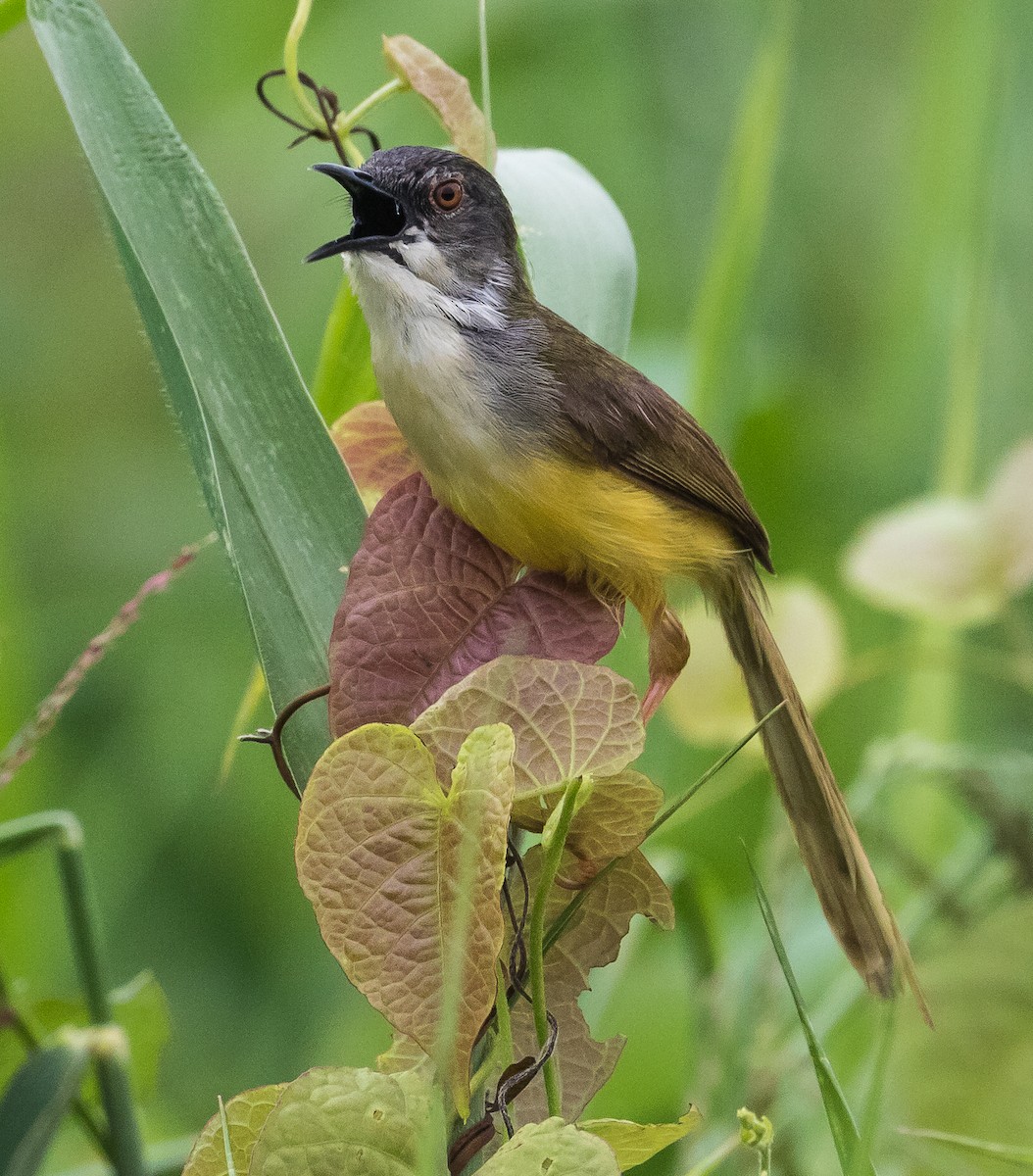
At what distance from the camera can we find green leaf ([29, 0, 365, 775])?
70 cm

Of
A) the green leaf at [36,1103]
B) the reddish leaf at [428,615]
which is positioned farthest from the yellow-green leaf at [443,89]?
the green leaf at [36,1103]

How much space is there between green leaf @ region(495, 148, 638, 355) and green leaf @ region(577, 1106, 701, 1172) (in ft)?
1.83

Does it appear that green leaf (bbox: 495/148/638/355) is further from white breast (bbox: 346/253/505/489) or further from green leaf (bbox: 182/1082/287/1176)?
green leaf (bbox: 182/1082/287/1176)

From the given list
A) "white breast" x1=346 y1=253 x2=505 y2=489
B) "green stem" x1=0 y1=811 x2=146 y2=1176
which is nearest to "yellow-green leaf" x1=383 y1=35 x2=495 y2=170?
"white breast" x1=346 y1=253 x2=505 y2=489

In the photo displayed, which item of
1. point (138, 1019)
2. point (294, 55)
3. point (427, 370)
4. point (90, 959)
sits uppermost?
point (294, 55)

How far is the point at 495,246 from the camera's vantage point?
3.65 feet

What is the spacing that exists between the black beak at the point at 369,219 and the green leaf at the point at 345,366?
4 centimetres

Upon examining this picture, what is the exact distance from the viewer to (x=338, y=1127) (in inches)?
21.6

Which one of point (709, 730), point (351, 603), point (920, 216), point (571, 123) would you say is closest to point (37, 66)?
point (571, 123)

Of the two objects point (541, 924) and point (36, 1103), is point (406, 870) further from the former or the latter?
Result: point (36, 1103)

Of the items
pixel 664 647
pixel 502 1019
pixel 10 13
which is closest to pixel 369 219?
pixel 10 13

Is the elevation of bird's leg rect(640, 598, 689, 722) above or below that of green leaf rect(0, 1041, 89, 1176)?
above

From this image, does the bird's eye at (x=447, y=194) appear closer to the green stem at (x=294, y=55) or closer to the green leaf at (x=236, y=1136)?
the green stem at (x=294, y=55)

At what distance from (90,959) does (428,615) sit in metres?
0.40
